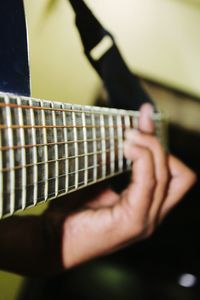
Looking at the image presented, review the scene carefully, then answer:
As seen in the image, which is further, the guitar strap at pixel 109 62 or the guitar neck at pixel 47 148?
the guitar strap at pixel 109 62

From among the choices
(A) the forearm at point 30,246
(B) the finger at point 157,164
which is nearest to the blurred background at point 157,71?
(A) the forearm at point 30,246

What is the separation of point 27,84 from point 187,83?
58cm

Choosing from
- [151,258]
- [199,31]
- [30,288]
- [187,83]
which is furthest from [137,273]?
[199,31]

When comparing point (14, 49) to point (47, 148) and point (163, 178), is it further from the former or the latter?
point (163, 178)

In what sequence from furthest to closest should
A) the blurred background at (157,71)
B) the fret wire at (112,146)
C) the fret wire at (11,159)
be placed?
the blurred background at (157,71), the fret wire at (112,146), the fret wire at (11,159)

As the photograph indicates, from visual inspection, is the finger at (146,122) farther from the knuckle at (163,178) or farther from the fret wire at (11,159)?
the fret wire at (11,159)

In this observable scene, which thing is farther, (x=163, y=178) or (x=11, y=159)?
(x=163, y=178)

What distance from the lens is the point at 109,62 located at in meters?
0.66

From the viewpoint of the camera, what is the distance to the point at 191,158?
92cm

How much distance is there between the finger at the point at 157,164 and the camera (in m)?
0.62

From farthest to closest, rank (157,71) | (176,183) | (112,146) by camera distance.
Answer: (157,71), (176,183), (112,146)

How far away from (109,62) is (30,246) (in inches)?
12.9

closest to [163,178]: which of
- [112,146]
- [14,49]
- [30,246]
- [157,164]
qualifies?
[157,164]

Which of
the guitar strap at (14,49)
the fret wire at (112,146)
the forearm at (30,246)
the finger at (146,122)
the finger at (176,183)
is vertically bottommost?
the forearm at (30,246)
